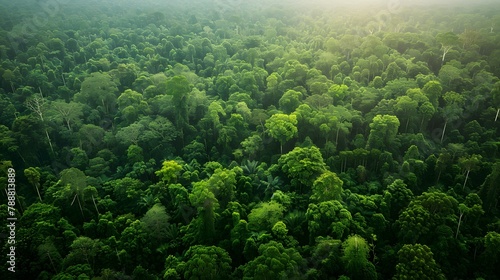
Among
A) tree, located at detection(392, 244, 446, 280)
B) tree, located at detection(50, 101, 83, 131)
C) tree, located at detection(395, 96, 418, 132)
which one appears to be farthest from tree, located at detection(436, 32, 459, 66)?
tree, located at detection(50, 101, 83, 131)

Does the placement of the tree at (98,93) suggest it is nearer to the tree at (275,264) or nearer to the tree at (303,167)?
the tree at (303,167)

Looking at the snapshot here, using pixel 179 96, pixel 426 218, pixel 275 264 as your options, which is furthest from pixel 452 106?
pixel 179 96

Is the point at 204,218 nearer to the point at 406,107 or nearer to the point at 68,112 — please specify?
the point at 68,112

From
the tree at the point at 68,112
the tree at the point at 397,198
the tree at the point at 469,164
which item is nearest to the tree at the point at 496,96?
the tree at the point at 469,164

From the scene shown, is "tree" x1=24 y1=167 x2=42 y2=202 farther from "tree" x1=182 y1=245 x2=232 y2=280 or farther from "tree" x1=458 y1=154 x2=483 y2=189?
"tree" x1=458 y1=154 x2=483 y2=189

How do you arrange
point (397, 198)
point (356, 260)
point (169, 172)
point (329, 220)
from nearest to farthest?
point (356, 260)
point (329, 220)
point (397, 198)
point (169, 172)

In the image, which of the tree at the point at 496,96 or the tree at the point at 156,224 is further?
the tree at the point at 496,96
